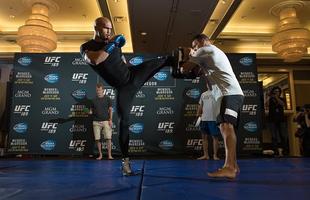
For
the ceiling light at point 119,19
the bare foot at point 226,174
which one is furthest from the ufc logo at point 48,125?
the bare foot at point 226,174

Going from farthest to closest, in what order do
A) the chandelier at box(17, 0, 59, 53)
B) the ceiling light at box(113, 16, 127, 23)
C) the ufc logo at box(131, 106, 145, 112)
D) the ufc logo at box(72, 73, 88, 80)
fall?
the ceiling light at box(113, 16, 127, 23), the chandelier at box(17, 0, 59, 53), the ufc logo at box(72, 73, 88, 80), the ufc logo at box(131, 106, 145, 112)

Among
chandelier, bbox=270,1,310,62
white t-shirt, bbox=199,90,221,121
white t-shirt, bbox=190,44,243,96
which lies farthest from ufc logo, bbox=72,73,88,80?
chandelier, bbox=270,1,310,62

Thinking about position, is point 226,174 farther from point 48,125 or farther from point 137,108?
point 48,125

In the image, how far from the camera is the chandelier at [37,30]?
7512 mm

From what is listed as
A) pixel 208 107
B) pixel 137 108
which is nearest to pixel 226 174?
pixel 208 107

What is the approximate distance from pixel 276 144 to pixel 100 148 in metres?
4.26

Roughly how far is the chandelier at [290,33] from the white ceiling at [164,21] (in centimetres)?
28

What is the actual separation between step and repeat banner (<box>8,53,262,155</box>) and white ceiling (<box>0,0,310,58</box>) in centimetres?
139

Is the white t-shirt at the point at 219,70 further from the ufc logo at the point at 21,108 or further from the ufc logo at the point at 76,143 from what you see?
the ufc logo at the point at 21,108

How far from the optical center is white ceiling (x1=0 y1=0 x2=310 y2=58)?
7.26m

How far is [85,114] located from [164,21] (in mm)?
3278

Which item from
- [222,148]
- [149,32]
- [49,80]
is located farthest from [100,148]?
[149,32]

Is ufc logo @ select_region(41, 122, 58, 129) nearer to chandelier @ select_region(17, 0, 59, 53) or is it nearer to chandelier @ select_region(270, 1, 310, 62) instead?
chandelier @ select_region(17, 0, 59, 53)

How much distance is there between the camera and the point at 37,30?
24.6ft
